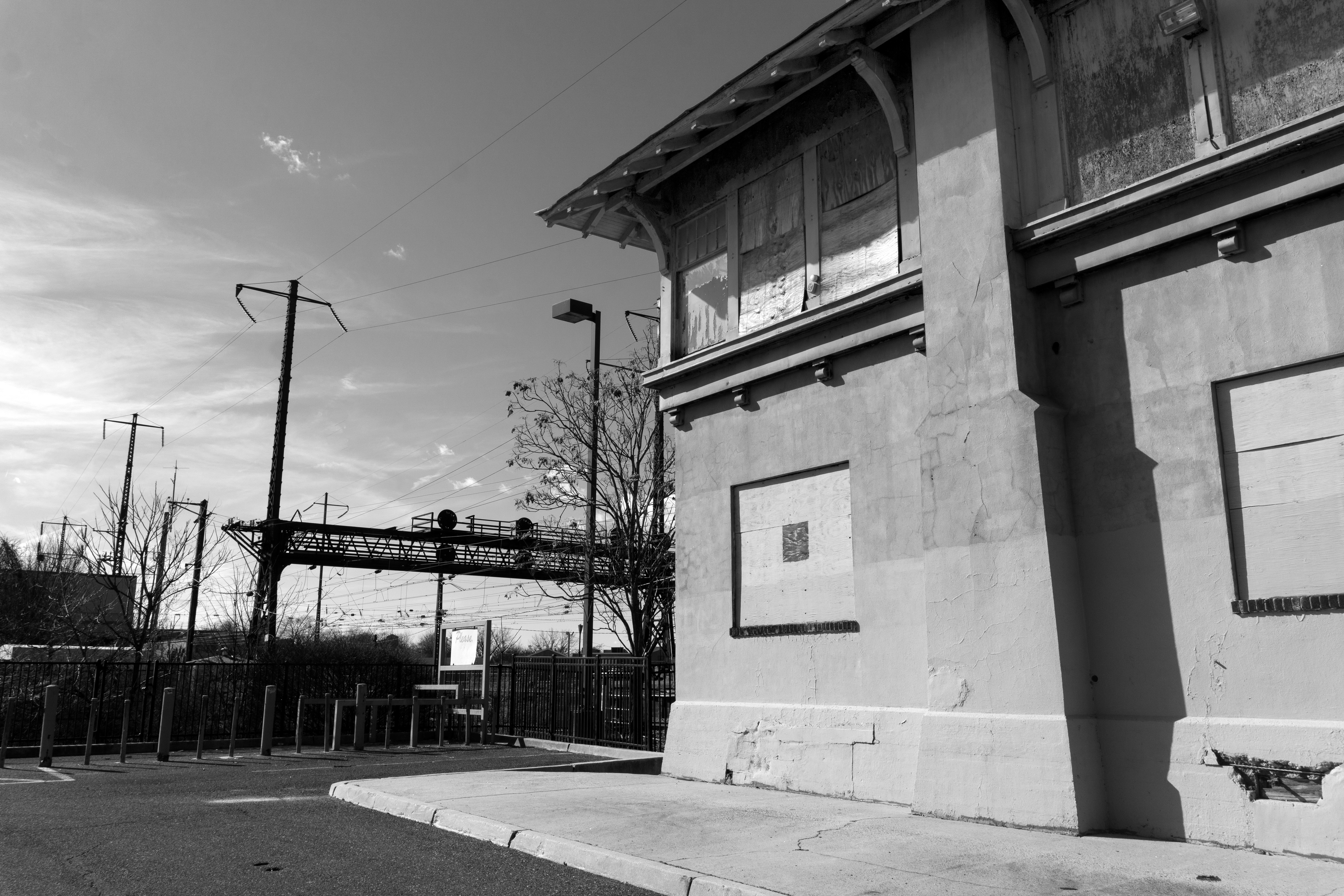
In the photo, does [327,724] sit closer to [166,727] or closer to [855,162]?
[166,727]

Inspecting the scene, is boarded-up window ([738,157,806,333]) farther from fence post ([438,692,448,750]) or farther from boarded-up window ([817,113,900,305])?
fence post ([438,692,448,750])

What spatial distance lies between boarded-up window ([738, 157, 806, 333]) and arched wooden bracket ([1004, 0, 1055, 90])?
3.18 metres

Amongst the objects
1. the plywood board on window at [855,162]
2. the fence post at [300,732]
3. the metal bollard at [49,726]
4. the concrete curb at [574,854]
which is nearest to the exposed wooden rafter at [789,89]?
the plywood board on window at [855,162]

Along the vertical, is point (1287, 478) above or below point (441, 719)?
above

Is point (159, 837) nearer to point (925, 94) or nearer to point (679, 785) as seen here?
point (679, 785)

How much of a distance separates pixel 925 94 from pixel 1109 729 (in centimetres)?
634

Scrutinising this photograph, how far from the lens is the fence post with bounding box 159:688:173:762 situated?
1655 cm

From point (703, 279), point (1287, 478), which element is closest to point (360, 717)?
point (703, 279)

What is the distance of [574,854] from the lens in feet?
22.6

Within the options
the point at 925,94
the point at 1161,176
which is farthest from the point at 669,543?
the point at 1161,176

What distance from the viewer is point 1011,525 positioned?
8.54 metres

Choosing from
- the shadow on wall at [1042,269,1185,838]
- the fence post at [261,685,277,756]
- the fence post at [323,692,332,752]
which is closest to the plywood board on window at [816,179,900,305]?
the shadow on wall at [1042,269,1185,838]

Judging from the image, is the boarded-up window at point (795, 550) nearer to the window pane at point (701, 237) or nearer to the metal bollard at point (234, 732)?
the window pane at point (701, 237)

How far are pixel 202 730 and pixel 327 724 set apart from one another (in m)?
2.12
